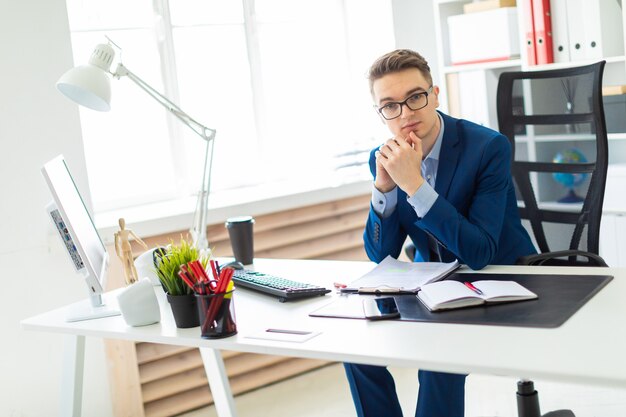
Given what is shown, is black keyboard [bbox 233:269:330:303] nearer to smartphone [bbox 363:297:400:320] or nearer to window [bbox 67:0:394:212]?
smartphone [bbox 363:297:400:320]

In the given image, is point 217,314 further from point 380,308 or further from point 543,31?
point 543,31

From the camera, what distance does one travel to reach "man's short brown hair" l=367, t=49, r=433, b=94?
2.29 m

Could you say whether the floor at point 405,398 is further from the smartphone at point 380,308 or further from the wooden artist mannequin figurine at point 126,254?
the smartphone at point 380,308

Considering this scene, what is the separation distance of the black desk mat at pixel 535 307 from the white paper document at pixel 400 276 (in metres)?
0.07

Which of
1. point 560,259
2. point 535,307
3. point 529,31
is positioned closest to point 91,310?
point 535,307

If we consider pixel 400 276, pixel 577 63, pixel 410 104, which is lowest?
pixel 400 276

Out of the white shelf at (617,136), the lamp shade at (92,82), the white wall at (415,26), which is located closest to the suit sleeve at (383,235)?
the lamp shade at (92,82)

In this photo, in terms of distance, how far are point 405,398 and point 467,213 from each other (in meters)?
1.30

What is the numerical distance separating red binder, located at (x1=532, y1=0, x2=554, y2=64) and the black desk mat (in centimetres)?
197

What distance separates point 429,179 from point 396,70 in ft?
1.09

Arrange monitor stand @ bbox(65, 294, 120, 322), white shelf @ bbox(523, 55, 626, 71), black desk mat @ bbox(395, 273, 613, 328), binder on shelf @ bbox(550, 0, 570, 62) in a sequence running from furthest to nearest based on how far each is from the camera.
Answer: binder on shelf @ bbox(550, 0, 570, 62)
white shelf @ bbox(523, 55, 626, 71)
monitor stand @ bbox(65, 294, 120, 322)
black desk mat @ bbox(395, 273, 613, 328)

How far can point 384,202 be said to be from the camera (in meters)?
2.35

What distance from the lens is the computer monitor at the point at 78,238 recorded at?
212 centimetres

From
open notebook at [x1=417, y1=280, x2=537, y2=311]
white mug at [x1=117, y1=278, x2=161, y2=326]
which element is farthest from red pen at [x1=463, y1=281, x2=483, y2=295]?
white mug at [x1=117, y1=278, x2=161, y2=326]
